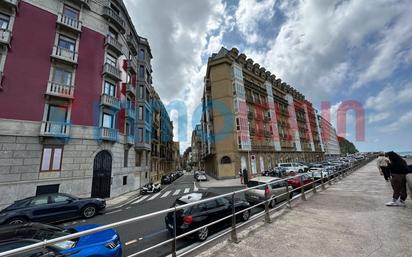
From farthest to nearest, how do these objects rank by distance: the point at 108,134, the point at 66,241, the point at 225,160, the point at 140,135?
1. the point at 225,160
2. the point at 140,135
3. the point at 108,134
4. the point at 66,241

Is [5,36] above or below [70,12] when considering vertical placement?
below

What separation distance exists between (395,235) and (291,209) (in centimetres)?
263

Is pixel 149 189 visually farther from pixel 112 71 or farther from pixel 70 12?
pixel 70 12

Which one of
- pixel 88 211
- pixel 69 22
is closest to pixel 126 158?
pixel 88 211

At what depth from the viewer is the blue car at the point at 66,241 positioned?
3093 mm

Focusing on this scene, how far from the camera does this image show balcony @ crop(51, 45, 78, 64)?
14.3 metres

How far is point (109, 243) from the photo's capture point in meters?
3.81

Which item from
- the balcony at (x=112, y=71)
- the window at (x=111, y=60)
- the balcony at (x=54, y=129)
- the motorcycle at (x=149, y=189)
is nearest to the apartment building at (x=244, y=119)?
the motorcycle at (x=149, y=189)

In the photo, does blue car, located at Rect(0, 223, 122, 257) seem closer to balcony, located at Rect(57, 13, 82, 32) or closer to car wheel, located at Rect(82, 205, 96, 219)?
car wheel, located at Rect(82, 205, 96, 219)

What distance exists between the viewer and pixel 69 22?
50.9ft

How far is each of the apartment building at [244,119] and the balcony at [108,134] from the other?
17.7 m

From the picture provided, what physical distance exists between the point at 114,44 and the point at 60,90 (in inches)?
281

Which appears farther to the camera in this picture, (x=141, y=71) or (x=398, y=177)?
(x=141, y=71)

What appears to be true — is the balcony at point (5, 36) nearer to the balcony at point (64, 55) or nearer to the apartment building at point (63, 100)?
the apartment building at point (63, 100)
